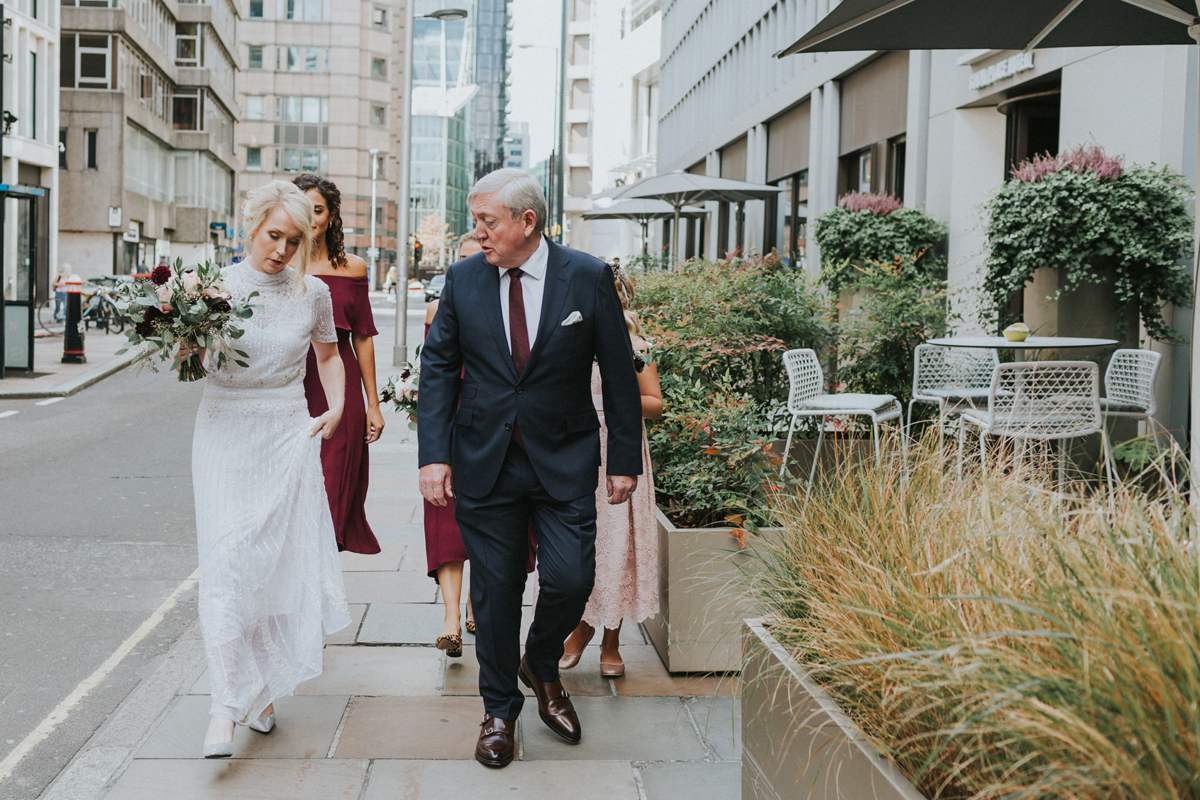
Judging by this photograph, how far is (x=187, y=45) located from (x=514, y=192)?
62.6m

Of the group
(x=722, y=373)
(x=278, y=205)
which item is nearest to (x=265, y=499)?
(x=278, y=205)

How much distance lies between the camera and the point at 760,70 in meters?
27.0

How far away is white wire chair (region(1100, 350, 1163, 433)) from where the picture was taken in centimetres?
796

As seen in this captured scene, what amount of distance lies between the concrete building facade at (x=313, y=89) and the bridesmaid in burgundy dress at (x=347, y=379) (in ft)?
322

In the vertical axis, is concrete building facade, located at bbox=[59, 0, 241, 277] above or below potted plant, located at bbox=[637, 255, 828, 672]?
above

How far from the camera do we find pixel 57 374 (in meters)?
Result: 19.3

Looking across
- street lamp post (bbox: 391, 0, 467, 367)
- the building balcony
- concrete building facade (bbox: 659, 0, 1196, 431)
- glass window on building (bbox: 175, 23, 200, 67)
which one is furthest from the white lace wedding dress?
glass window on building (bbox: 175, 23, 200, 67)

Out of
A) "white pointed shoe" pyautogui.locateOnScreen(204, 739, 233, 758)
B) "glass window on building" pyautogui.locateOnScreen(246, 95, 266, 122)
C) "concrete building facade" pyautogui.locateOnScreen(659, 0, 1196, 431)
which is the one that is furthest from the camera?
"glass window on building" pyautogui.locateOnScreen(246, 95, 266, 122)

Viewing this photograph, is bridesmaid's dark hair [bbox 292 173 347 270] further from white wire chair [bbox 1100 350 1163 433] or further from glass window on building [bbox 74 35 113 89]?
glass window on building [bbox 74 35 113 89]

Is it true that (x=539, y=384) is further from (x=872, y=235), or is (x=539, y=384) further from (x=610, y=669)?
(x=872, y=235)

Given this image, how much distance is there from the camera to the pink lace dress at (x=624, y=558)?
492 cm

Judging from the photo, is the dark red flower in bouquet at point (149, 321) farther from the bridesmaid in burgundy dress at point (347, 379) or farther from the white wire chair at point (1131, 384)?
the white wire chair at point (1131, 384)

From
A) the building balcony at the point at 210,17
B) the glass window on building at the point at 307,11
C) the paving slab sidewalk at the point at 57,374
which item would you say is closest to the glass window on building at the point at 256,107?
the glass window on building at the point at 307,11

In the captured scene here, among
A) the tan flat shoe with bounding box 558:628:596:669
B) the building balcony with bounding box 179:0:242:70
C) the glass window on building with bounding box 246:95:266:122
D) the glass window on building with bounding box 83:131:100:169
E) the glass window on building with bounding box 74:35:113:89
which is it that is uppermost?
the glass window on building with bounding box 246:95:266:122
